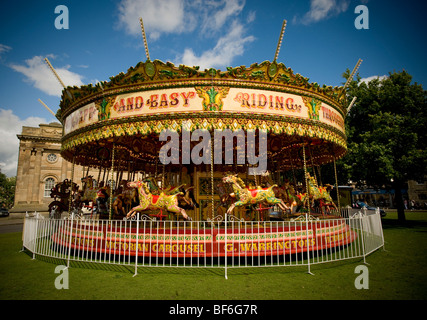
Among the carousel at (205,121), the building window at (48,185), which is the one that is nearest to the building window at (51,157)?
the building window at (48,185)

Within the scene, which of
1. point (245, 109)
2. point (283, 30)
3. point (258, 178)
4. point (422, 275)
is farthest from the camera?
point (258, 178)

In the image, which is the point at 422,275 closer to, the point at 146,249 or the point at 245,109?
the point at 245,109

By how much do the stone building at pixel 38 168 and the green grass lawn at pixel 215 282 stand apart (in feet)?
100

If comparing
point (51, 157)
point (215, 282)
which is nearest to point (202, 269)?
point (215, 282)

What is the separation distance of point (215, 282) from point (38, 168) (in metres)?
35.7

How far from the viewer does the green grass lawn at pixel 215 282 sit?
415cm

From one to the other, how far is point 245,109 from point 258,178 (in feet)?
15.1

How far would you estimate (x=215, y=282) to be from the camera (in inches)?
188

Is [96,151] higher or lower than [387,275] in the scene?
higher

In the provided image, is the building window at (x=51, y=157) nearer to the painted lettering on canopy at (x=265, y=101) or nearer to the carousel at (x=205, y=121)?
the carousel at (x=205, y=121)

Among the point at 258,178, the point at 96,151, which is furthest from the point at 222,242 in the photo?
the point at 96,151

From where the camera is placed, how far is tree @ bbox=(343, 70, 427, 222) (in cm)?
1396

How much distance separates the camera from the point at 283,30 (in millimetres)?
7293
